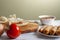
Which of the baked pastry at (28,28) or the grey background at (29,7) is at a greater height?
the grey background at (29,7)

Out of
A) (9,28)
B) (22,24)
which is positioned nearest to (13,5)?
(22,24)

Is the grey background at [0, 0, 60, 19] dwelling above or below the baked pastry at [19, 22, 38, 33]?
above

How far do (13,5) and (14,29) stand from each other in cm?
139

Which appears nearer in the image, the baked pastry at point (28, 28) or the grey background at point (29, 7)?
the baked pastry at point (28, 28)

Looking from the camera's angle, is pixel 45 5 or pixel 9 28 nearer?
pixel 9 28

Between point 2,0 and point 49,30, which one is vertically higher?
point 2,0

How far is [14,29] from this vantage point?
749mm

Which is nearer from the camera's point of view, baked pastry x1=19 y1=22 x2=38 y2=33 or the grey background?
baked pastry x1=19 y1=22 x2=38 y2=33

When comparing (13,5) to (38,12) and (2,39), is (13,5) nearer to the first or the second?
(38,12)

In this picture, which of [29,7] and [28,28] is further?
[29,7]

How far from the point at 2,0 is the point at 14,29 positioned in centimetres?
142

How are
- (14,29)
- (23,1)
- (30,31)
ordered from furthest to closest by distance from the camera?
(23,1), (30,31), (14,29)

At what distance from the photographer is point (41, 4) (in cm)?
207

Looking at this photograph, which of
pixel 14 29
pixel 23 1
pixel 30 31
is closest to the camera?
pixel 14 29
